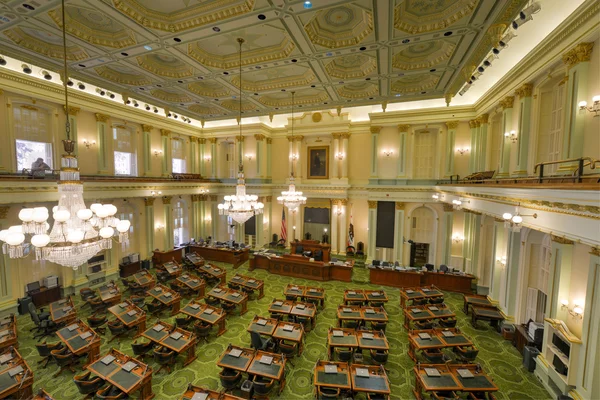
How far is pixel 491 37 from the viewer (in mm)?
6254

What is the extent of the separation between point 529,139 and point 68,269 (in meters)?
17.4

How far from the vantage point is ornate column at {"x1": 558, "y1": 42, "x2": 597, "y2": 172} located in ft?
17.5

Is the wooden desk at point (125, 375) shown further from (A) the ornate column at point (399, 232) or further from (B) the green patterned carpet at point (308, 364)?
(A) the ornate column at point (399, 232)

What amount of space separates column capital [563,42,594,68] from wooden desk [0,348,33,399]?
1327 centimetres

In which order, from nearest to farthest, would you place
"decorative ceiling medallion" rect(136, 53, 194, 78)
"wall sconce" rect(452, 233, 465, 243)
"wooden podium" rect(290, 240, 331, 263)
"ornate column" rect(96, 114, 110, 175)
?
"decorative ceiling medallion" rect(136, 53, 194, 78)
"ornate column" rect(96, 114, 110, 175)
"wall sconce" rect(452, 233, 465, 243)
"wooden podium" rect(290, 240, 331, 263)

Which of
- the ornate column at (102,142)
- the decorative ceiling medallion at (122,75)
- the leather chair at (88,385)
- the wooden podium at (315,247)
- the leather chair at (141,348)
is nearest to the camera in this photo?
the leather chair at (88,385)

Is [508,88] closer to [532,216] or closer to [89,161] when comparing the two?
[532,216]

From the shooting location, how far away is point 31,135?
955 centimetres

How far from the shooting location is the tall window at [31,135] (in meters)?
9.27

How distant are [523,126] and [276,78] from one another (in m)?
8.41

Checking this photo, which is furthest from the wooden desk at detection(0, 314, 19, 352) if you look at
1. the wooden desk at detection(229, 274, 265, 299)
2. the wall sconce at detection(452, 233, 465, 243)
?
the wall sconce at detection(452, 233, 465, 243)

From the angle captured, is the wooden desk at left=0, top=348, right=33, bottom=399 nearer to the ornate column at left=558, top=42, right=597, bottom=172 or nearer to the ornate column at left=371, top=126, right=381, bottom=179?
the ornate column at left=558, top=42, right=597, bottom=172

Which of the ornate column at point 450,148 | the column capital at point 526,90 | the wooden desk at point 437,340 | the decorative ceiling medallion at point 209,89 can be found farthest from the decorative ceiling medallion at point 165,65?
the ornate column at point 450,148

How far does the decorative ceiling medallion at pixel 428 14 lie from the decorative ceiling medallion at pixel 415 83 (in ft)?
10.4
